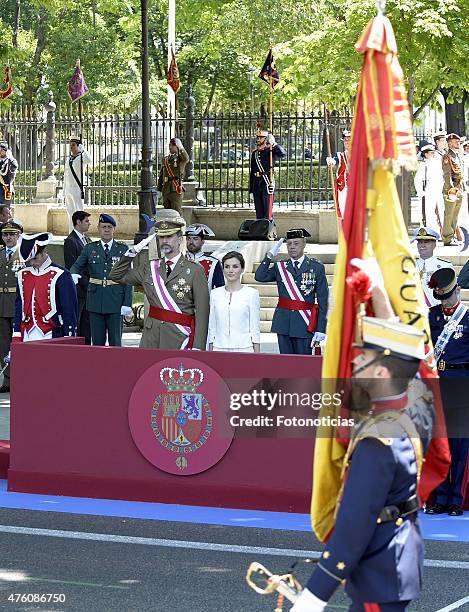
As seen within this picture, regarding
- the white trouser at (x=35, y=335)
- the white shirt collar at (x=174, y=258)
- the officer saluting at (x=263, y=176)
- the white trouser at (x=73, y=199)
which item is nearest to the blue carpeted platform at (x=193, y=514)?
the white shirt collar at (x=174, y=258)

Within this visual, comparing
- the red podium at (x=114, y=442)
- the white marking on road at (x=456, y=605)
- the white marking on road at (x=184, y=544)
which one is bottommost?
the white marking on road at (x=184, y=544)

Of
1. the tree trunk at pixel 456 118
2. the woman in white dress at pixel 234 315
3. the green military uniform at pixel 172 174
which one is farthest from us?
the tree trunk at pixel 456 118

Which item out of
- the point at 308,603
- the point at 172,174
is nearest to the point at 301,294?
the point at 308,603

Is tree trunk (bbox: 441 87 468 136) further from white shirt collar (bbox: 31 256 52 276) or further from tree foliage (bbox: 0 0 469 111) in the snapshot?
white shirt collar (bbox: 31 256 52 276)

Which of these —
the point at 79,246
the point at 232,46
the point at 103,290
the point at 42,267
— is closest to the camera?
the point at 42,267

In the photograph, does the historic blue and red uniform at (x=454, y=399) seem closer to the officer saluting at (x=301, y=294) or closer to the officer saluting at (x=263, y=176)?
the officer saluting at (x=301, y=294)

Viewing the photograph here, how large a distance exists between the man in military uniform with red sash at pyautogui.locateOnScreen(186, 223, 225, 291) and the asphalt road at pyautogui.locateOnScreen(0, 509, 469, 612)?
3674 millimetres

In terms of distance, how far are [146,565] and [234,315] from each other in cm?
356

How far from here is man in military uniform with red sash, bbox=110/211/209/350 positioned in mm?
11523

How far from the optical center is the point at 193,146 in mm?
26234

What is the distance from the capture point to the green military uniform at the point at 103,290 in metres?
15.1

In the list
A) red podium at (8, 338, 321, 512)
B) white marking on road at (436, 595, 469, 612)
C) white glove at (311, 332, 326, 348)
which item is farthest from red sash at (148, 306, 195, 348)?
white marking on road at (436, 595, 469, 612)

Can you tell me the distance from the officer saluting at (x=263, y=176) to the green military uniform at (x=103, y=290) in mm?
6934

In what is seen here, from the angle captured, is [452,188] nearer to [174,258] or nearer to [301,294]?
[301,294]
